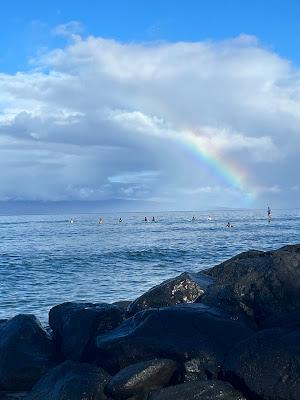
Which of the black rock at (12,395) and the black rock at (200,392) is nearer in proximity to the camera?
the black rock at (200,392)

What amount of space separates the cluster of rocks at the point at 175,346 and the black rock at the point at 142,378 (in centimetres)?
2

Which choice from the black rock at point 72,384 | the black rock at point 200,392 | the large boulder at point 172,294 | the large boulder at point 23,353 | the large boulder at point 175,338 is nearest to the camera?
the black rock at point 200,392

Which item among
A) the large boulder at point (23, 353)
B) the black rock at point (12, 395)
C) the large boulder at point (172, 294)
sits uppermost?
the large boulder at point (172, 294)

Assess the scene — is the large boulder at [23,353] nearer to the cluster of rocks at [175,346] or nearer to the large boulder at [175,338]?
the cluster of rocks at [175,346]

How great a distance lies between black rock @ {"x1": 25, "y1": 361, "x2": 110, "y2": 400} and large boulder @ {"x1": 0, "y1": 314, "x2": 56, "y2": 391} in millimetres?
1325

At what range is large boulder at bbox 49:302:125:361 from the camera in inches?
442

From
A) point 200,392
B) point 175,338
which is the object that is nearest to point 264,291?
point 175,338

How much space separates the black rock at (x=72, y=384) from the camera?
8930 millimetres

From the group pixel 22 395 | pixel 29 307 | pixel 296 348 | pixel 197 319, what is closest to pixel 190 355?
pixel 197 319

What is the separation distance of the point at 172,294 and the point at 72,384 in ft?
13.6

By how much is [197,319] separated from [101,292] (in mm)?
14879

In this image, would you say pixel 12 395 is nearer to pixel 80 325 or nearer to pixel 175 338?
pixel 80 325

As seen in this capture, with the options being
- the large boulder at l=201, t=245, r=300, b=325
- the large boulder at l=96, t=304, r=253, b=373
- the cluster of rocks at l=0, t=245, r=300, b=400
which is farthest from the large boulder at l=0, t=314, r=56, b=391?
the large boulder at l=201, t=245, r=300, b=325

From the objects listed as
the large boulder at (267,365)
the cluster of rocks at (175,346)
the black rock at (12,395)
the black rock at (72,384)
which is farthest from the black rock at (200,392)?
the black rock at (12,395)
